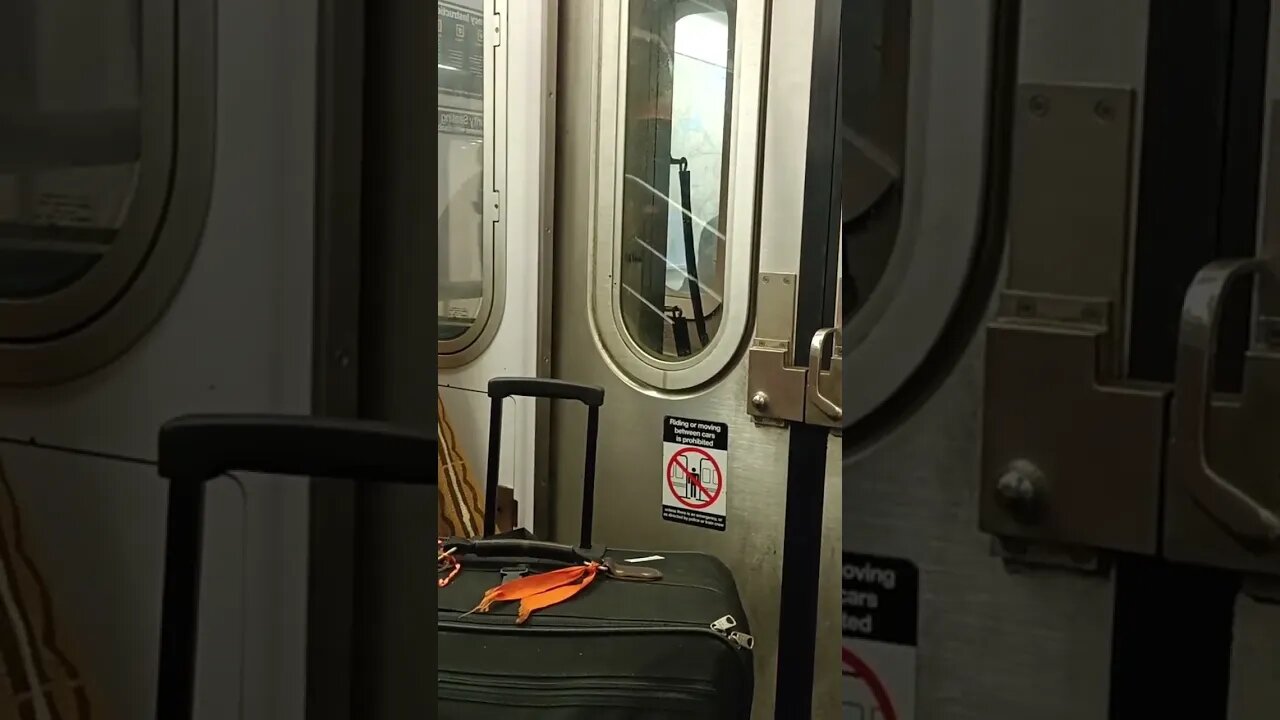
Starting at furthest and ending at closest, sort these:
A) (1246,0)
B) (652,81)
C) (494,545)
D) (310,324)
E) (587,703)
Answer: (652,81) → (494,545) → (587,703) → (310,324) → (1246,0)

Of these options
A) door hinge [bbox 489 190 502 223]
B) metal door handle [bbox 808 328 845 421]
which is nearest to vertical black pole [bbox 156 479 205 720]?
metal door handle [bbox 808 328 845 421]

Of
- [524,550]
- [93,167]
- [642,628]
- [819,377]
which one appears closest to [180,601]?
[93,167]

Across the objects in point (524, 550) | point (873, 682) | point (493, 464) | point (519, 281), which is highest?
point (519, 281)

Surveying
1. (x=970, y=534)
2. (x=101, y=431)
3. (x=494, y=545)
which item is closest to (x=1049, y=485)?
(x=970, y=534)

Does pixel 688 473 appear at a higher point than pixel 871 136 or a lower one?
lower

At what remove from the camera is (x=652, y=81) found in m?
2.03

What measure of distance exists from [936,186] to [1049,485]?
0.55 ft

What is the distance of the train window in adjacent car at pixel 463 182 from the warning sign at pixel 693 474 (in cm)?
45

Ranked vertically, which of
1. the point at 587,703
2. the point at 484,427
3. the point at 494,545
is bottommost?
the point at 587,703

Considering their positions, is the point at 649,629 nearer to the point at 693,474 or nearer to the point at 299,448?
the point at 693,474

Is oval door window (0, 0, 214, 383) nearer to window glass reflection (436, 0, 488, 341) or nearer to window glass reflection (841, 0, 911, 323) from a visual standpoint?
window glass reflection (841, 0, 911, 323)

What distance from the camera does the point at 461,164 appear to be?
6.87ft

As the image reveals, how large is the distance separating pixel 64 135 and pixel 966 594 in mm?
684

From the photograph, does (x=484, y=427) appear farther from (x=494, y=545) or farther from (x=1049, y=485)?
(x=1049, y=485)
